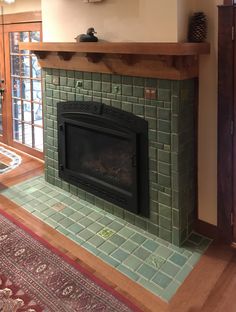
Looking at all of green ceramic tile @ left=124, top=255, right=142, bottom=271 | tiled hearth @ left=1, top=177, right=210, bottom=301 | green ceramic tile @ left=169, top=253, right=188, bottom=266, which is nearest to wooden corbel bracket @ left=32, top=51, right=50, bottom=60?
tiled hearth @ left=1, top=177, right=210, bottom=301

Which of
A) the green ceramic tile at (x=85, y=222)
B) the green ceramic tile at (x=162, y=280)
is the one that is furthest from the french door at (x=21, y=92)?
the green ceramic tile at (x=162, y=280)

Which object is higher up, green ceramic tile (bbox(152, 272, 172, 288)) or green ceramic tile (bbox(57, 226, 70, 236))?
green ceramic tile (bbox(57, 226, 70, 236))

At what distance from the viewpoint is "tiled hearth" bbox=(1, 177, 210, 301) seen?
2.25 m

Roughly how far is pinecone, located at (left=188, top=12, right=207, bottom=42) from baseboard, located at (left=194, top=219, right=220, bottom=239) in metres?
1.36

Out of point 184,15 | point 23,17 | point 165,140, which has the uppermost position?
point 23,17

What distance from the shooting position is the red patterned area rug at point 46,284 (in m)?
1.98

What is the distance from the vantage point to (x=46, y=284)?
7.06ft

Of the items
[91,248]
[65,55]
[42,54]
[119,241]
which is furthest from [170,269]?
[42,54]

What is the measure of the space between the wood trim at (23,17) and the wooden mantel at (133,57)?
2.88 ft

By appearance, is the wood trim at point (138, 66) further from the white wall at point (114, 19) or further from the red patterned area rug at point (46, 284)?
the red patterned area rug at point (46, 284)

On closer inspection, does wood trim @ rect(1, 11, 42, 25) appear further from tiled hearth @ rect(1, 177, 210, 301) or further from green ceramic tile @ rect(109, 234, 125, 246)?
green ceramic tile @ rect(109, 234, 125, 246)

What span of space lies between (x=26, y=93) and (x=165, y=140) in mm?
2413

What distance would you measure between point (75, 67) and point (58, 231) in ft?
4.51

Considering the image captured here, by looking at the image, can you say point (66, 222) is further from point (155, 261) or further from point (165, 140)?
point (165, 140)
